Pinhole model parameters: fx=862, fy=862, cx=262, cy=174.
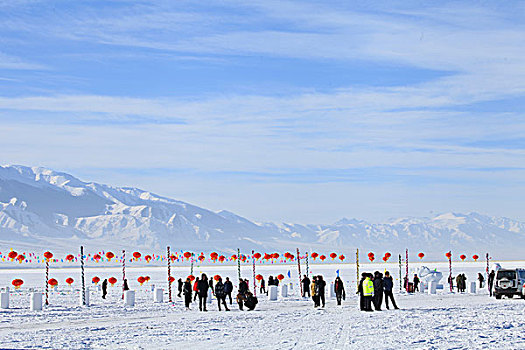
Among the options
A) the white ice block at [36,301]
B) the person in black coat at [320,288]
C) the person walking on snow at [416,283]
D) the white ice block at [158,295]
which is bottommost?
the person walking on snow at [416,283]

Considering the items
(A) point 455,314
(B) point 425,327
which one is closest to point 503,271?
(A) point 455,314

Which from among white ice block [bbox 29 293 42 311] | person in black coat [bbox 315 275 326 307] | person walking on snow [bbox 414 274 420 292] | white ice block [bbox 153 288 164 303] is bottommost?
person walking on snow [bbox 414 274 420 292]

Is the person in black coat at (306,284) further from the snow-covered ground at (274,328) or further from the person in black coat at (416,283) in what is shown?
the person in black coat at (416,283)

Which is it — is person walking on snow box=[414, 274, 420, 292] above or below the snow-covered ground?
below

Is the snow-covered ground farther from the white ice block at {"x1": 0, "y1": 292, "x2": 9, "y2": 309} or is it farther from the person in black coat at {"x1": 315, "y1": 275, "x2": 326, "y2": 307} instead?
the white ice block at {"x1": 0, "y1": 292, "x2": 9, "y2": 309}

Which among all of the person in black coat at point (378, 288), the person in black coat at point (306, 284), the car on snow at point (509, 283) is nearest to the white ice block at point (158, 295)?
the person in black coat at point (306, 284)

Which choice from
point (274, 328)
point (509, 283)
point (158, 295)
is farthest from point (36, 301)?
point (509, 283)

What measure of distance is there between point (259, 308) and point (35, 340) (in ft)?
52.7

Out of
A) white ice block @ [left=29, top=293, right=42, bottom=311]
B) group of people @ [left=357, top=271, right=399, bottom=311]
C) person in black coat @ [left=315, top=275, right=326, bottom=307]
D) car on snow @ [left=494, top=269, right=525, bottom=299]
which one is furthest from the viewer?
car on snow @ [left=494, top=269, right=525, bottom=299]

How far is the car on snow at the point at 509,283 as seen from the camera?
4381cm

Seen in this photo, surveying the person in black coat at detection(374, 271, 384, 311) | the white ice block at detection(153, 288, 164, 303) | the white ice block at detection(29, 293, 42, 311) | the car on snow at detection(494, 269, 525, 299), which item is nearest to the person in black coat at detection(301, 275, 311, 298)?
the white ice block at detection(153, 288, 164, 303)

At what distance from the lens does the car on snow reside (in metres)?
43.8

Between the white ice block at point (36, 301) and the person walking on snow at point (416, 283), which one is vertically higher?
the white ice block at point (36, 301)

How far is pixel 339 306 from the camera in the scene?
38.3 m
